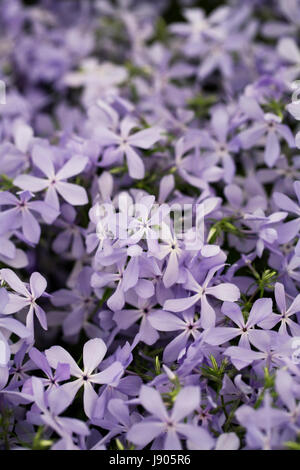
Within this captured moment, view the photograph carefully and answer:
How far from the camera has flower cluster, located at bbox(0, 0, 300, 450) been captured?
564mm

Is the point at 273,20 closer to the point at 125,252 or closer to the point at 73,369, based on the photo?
the point at 125,252

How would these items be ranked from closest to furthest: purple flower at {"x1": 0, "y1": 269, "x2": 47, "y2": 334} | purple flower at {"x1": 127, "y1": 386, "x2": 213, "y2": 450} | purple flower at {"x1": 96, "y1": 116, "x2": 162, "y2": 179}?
purple flower at {"x1": 127, "y1": 386, "x2": 213, "y2": 450}, purple flower at {"x1": 0, "y1": 269, "x2": 47, "y2": 334}, purple flower at {"x1": 96, "y1": 116, "x2": 162, "y2": 179}

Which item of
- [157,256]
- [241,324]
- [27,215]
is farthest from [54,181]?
[241,324]

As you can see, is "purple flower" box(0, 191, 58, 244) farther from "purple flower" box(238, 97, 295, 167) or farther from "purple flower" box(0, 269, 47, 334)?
"purple flower" box(238, 97, 295, 167)

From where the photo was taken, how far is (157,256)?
0.62 m

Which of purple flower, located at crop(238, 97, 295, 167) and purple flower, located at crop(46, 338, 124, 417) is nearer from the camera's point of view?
purple flower, located at crop(46, 338, 124, 417)

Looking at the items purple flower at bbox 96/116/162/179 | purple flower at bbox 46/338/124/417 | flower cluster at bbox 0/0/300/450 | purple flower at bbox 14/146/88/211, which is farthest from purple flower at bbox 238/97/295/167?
purple flower at bbox 46/338/124/417

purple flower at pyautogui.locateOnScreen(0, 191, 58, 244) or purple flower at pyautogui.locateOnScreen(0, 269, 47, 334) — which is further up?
purple flower at pyautogui.locateOnScreen(0, 191, 58, 244)

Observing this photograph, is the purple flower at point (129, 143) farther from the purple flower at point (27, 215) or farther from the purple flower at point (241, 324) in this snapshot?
the purple flower at point (241, 324)

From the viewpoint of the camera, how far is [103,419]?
584 mm

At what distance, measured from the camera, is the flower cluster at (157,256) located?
1.85 ft

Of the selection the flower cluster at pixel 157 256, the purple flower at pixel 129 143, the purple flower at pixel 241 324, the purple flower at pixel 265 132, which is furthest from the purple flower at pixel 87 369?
the purple flower at pixel 265 132

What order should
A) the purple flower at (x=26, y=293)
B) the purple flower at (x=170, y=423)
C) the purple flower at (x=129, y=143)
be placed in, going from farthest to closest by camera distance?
the purple flower at (x=129, y=143), the purple flower at (x=26, y=293), the purple flower at (x=170, y=423)
